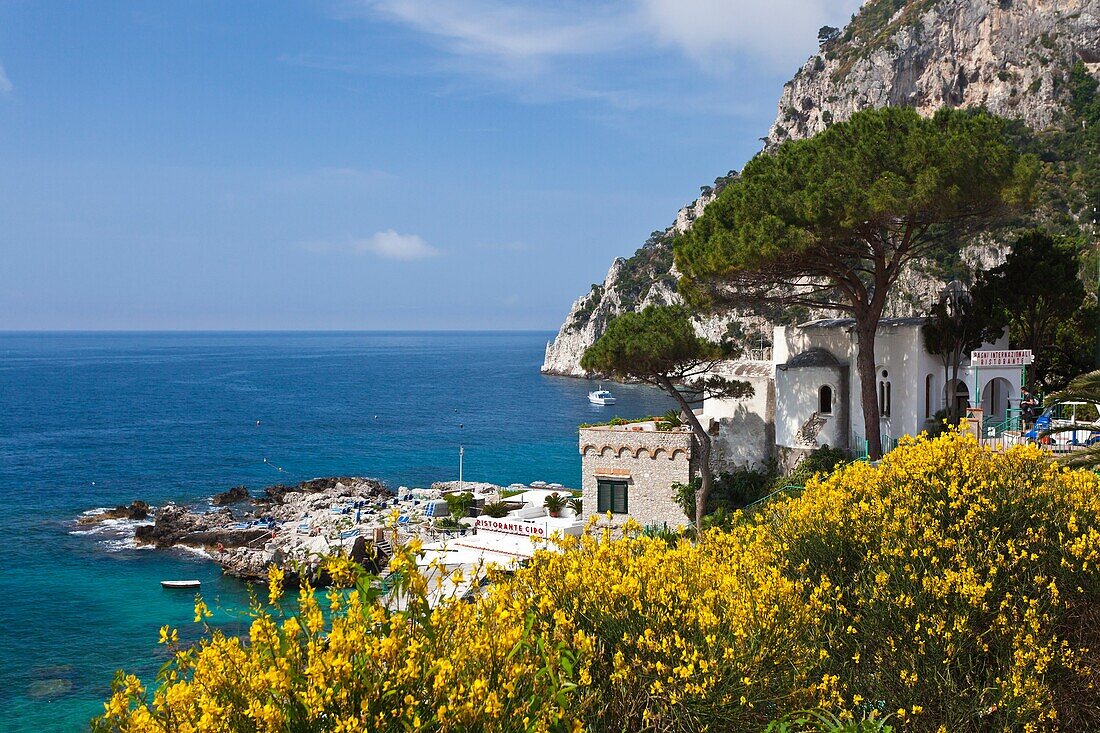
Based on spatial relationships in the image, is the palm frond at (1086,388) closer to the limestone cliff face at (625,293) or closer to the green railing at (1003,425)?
the green railing at (1003,425)

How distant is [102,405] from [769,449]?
95.5m

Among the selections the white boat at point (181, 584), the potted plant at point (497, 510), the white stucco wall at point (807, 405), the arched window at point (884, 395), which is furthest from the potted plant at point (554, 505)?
the white boat at point (181, 584)

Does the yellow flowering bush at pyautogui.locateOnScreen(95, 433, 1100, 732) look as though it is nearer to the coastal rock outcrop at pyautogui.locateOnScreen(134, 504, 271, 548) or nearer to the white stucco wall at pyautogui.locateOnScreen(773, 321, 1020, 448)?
the white stucco wall at pyautogui.locateOnScreen(773, 321, 1020, 448)

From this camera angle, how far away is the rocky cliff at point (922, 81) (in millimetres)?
87688

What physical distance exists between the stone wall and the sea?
12.6 meters

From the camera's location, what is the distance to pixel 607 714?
6.72 m

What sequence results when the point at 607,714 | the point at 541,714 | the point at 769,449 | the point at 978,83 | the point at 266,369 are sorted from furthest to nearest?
the point at 266,369
the point at 978,83
the point at 769,449
the point at 607,714
the point at 541,714

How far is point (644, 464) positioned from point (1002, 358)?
1055 centimetres

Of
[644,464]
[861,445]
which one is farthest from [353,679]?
[644,464]

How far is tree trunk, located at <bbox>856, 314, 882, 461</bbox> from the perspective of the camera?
75.9 feet

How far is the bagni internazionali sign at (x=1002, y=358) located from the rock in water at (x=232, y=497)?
132 feet

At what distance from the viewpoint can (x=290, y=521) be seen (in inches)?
1709

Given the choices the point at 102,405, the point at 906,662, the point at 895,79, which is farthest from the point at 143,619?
the point at 895,79

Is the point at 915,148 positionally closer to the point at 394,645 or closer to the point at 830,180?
the point at 830,180
